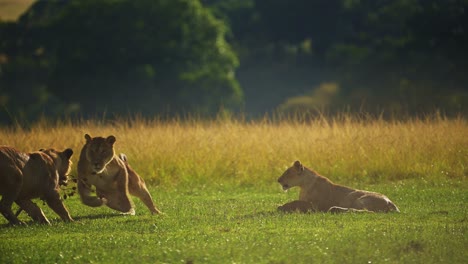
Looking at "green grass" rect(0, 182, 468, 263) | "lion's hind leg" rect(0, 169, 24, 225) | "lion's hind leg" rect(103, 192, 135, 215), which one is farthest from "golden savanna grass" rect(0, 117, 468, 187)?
"lion's hind leg" rect(0, 169, 24, 225)

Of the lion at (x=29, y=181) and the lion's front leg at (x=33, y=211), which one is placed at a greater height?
the lion at (x=29, y=181)

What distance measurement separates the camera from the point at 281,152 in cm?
1906

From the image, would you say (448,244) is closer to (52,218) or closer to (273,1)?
(52,218)

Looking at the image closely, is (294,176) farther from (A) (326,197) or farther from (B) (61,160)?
(B) (61,160)

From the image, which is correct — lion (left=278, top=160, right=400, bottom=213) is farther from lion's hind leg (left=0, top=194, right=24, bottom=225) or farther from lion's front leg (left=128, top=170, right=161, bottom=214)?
lion's hind leg (left=0, top=194, right=24, bottom=225)

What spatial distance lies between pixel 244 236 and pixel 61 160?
2946mm

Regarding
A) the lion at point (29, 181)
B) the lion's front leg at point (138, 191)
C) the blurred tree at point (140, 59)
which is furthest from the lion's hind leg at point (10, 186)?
the blurred tree at point (140, 59)

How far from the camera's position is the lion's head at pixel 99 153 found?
41.5 feet

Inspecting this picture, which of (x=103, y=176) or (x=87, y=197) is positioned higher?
(x=103, y=176)

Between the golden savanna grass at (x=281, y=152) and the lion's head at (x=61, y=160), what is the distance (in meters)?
5.37

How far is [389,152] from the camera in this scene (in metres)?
18.5

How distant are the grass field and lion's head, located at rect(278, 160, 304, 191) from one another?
44 centimetres

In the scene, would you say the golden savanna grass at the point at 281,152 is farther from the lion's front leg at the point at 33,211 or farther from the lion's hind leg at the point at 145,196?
the lion's front leg at the point at 33,211

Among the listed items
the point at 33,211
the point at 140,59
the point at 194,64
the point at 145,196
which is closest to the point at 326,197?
the point at 145,196
